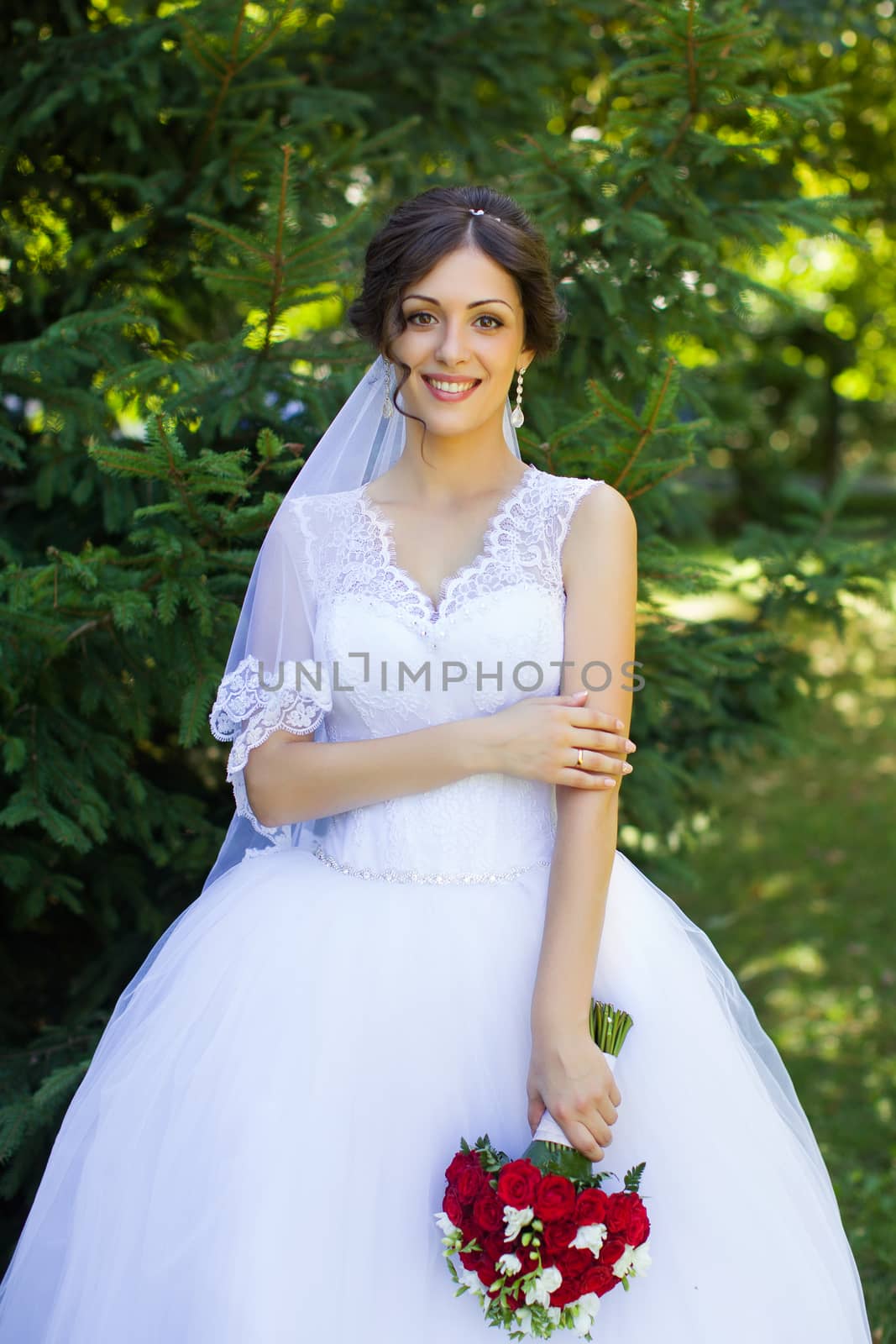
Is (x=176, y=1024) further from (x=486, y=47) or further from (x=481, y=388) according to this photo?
(x=486, y=47)

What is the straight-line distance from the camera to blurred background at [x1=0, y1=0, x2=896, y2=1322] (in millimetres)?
2904

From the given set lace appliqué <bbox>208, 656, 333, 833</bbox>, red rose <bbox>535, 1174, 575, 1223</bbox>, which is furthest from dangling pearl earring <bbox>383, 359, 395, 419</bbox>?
red rose <bbox>535, 1174, 575, 1223</bbox>

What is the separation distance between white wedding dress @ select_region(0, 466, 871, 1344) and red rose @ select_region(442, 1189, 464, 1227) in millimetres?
166

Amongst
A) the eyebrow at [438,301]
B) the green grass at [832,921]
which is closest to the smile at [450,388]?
the eyebrow at [438,301]

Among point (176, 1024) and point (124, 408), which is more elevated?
point (124, 408)

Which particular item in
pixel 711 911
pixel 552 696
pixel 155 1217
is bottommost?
pixel 155 1217

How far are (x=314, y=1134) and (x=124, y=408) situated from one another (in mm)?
2350

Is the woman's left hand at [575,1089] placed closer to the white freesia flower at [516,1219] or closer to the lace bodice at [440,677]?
the white freesia flower at [516,1219]

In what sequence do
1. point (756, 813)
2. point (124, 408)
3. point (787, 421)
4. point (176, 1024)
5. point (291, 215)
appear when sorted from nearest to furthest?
point (176, 1024), point (291, 215), point (124, 408), point (756, 813), point (787, 421)

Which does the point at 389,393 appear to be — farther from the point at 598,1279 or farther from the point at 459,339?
the point at 598,1279

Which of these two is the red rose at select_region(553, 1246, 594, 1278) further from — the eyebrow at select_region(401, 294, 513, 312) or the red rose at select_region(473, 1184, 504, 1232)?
the eyebrow at select_region(401, 294, 513, 312)

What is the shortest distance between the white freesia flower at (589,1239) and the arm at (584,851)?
176mm

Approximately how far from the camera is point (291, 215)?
2828 millimetres

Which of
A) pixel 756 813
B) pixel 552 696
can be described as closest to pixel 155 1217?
pixel 552 696
